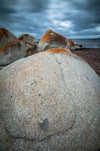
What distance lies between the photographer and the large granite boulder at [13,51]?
4.71 metres

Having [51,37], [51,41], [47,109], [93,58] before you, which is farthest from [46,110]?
[51,37]

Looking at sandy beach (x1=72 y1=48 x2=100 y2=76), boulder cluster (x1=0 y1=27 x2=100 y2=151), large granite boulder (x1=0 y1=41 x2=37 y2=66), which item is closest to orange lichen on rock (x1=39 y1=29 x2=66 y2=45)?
sandy beach (x1=72 y1=48 x2=100 y2=76)

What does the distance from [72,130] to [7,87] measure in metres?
1.12

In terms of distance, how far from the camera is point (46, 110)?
5.02 feet

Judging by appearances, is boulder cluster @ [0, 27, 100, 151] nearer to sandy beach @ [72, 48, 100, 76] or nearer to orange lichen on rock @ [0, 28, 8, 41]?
sandy beach @ [72, 48, 100, 76]

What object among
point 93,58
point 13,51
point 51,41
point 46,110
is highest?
point 51,41

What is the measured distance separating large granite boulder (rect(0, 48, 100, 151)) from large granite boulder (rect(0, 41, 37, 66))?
302cm

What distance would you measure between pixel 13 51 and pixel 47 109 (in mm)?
3964

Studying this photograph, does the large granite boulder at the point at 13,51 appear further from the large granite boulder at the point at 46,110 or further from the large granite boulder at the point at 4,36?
the large granite boulder at the point at 46,110

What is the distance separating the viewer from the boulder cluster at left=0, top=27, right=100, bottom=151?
4.66 ft

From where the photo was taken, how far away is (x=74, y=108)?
64.9 inches

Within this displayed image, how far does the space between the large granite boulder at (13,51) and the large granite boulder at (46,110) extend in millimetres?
3017

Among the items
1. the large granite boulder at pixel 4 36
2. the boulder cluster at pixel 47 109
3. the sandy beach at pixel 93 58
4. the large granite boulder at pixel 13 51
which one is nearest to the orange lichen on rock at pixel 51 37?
the sandy beach at pixel 93 58

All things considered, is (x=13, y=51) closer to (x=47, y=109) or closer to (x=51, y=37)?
(x=47, y=109)
